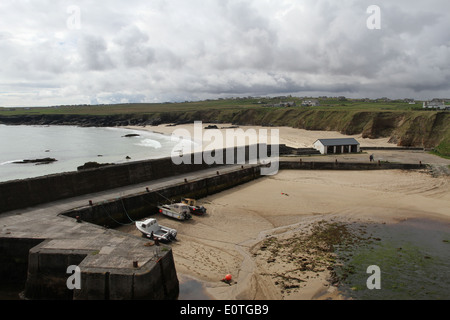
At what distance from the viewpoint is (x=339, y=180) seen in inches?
934

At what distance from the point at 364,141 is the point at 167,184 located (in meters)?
33.7

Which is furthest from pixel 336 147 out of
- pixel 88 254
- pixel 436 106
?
pixel 436 106

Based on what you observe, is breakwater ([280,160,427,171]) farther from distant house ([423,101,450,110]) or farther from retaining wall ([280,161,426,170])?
distant house ([423,101,450,110])

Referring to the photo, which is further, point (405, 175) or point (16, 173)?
point (16, 173)

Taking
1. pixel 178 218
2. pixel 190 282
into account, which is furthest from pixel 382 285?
pixel 178 218

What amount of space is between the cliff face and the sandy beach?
12041 millimetres

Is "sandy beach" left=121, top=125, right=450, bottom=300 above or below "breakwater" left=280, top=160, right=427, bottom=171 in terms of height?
below

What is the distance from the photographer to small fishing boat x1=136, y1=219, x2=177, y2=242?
13.2 metres

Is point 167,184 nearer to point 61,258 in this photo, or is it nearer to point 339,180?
point 61,258

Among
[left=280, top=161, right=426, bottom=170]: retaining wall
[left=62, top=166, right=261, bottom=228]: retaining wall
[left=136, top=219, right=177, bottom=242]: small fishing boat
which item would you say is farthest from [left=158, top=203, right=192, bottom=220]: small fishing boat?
[left=280, top=161, right=426, bottom=170]: retaining wall

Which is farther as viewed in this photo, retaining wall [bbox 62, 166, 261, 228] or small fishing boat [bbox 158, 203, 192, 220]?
small fishing boat [bbox 158, 203, 192, 220]

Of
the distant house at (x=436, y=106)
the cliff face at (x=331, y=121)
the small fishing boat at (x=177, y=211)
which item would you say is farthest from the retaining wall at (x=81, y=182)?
the distant house at (x=436, y=106)
